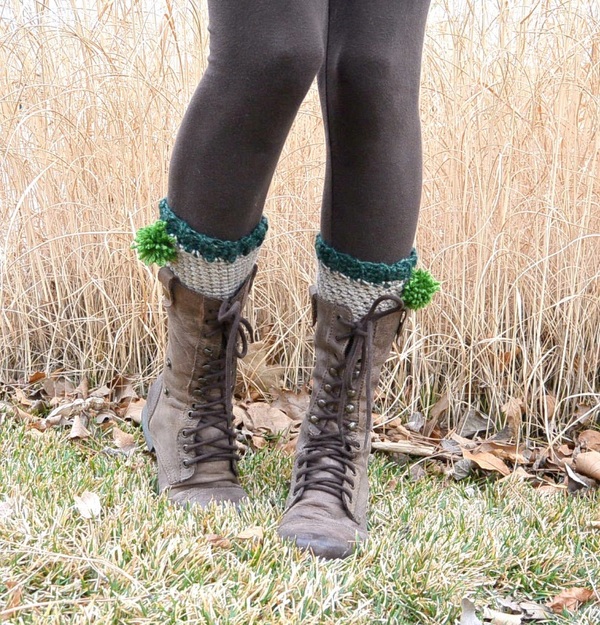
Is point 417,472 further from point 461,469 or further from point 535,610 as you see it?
point 535,610

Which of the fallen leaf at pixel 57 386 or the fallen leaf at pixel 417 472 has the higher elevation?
the fallen leaf at pixel 57 386

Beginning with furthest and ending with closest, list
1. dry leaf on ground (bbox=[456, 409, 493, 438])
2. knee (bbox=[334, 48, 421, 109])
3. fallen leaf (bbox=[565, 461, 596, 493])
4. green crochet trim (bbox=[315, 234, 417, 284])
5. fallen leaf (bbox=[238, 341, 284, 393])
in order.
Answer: fallen leaf (bbox=[238, 341, 284, 393]), dry leaf on ground (bbox=[456, 409, 493, 438]), fallen leaf (bbox=[565, 461, 596, 493]), green crochet trim (bbox=[315, 234, 417, 284]), knee (bbox=[334, 48, 421, 109])

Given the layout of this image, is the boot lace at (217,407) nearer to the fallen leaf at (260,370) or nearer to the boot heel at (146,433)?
the boot heel at (146,433)

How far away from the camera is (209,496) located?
115 centimetres

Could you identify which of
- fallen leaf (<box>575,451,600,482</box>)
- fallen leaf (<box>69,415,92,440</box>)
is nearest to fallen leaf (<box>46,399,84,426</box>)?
fallen leaf (<box>69,415,92,440</box>)

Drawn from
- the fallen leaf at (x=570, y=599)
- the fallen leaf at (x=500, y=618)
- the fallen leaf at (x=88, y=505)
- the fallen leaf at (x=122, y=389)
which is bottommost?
the fallen leaf at (x=122, y=389)

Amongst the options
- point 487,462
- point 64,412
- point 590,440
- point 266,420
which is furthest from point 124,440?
point 590,440

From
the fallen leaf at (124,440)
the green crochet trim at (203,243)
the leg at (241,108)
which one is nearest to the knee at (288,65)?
the leg at (241,108)

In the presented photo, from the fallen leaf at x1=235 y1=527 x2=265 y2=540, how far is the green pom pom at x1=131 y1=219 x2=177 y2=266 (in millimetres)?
403

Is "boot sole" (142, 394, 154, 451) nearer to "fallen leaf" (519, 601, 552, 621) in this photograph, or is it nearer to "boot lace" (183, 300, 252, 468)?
"boot lace" (183, 300, 252, 468)

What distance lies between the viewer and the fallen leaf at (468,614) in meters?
0.91

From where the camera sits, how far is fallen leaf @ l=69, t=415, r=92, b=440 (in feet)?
4.81

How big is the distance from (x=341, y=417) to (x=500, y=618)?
1.19 ft

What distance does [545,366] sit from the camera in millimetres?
1725
